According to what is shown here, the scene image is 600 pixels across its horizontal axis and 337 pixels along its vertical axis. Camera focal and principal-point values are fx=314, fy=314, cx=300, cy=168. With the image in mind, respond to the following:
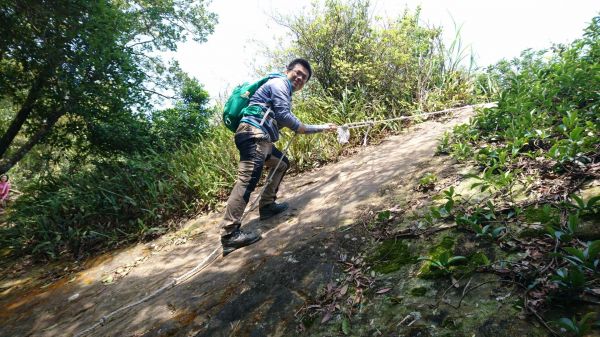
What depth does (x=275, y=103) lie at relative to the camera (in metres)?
3.25

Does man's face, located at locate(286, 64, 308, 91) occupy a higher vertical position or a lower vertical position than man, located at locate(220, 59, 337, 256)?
higher

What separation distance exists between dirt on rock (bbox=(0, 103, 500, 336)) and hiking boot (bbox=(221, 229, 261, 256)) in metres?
0.07

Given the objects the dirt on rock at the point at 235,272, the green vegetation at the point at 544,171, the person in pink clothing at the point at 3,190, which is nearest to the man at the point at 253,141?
the dirt on rock at the point at 235,272

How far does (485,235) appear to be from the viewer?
1847 mm

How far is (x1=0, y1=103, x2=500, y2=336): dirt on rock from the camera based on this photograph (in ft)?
7.18

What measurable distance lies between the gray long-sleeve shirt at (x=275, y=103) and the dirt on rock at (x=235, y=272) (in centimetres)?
104

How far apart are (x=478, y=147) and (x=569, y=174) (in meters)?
1.13

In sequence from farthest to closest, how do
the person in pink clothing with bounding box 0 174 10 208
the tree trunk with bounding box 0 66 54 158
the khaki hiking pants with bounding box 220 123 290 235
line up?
the person in pink clothing with bounding box 0 174 10 208, the tree trunk with bounding box 0 66 54 158, the khaki hiking pants with bounding box 220 123 290 235

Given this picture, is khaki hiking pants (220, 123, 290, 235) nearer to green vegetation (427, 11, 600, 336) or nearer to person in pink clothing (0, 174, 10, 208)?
green vegetation (427, 11, 600, 336)

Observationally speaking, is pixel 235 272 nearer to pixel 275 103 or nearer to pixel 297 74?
pixel 275 103

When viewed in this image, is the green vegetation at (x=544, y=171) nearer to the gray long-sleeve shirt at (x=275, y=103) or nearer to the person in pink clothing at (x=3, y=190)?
the gray long-sleeve shirt at (x=275, y=103)

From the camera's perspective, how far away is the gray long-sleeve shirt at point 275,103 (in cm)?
325

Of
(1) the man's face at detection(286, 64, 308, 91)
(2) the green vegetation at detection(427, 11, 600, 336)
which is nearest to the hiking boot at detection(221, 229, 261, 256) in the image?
(1) the man's face at detection(286, 64, 308, 91)

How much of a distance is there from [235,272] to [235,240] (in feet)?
1.60
